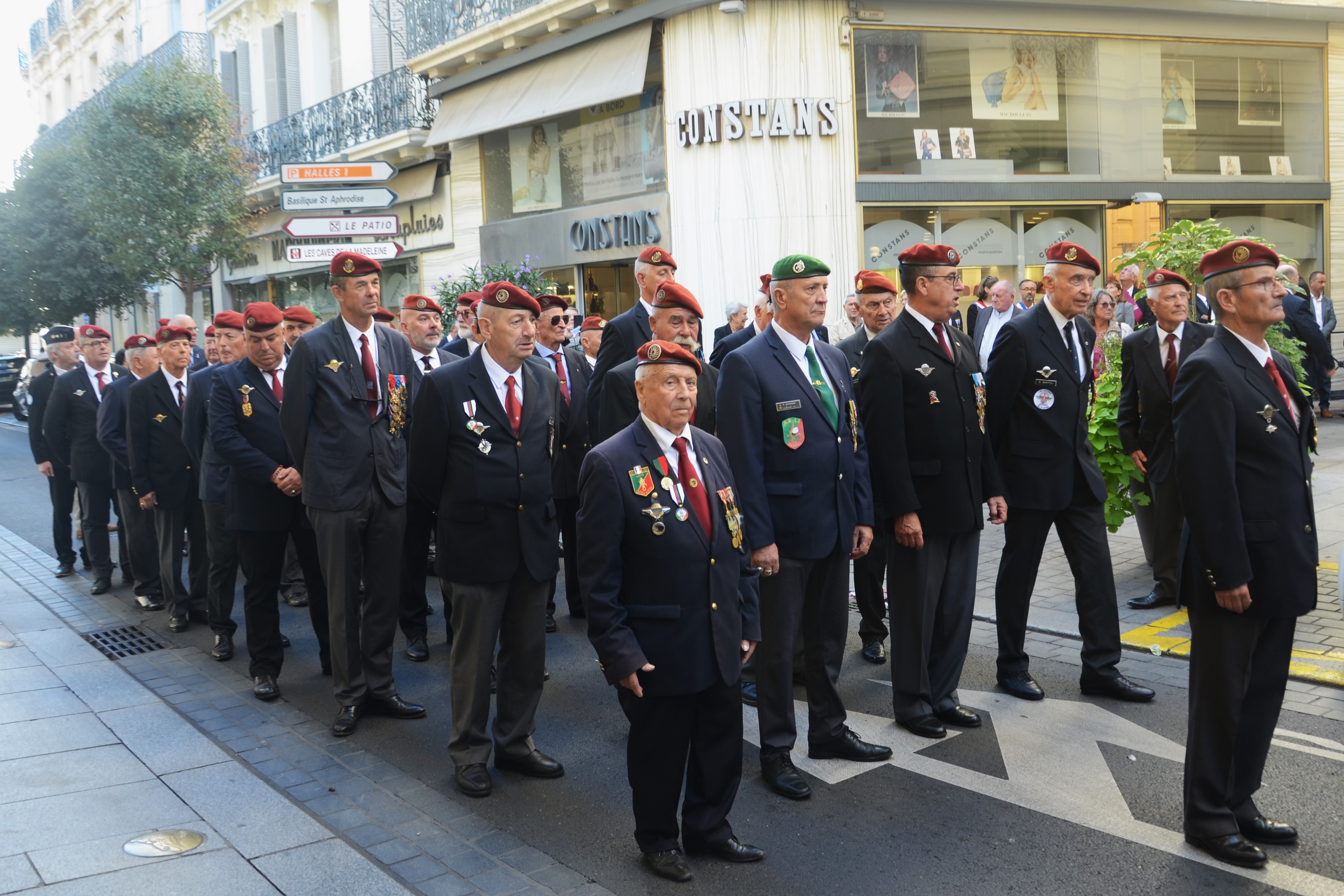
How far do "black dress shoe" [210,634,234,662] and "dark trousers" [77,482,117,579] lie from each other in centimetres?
317

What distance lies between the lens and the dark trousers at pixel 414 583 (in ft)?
25.5

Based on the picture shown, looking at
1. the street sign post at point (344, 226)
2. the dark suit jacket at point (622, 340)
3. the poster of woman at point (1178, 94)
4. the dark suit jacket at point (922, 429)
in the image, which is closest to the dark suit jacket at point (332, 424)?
the dark suit jacket at point (622, 340)

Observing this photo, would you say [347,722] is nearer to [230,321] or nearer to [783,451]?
[783,451]

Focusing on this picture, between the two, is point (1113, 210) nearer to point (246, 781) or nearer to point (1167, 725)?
point (1167, 725)

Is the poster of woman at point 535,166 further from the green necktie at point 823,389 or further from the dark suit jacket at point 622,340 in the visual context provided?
the green necktie at point 823,389

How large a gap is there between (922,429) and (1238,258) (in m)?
1.79

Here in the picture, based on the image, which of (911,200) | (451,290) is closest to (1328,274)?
(911,200)

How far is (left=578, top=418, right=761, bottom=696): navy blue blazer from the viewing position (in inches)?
164

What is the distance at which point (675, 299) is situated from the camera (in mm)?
5758

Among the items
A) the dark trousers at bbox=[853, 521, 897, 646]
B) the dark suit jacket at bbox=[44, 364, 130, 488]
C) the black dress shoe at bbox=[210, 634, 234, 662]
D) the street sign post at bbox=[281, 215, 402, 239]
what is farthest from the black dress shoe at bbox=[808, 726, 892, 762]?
the dark suit jacket at bbox=[44, 364, 130, 488]

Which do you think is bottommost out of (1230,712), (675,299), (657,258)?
(1230,712)

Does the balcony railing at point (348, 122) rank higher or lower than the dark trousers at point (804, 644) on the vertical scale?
higher

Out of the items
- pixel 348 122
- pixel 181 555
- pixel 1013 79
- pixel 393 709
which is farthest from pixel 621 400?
pixel 348 122

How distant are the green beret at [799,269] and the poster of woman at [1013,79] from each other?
13518 millimetres
